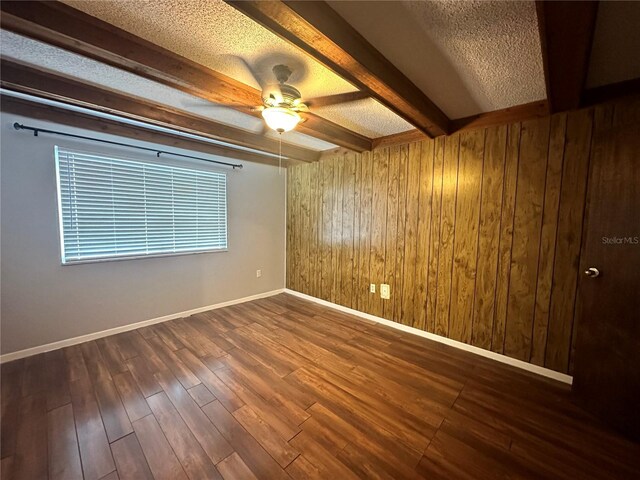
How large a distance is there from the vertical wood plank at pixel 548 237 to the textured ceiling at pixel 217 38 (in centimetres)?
169

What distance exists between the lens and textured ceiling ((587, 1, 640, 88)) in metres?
1.14

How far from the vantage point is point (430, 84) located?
1.83 m

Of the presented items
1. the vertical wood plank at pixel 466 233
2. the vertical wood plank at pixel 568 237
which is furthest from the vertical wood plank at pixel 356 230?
the vertical wood plank at pixel 568 237

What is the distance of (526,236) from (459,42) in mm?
1679

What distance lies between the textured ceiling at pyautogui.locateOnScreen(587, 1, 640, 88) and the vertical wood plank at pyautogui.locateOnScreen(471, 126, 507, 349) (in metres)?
0.65

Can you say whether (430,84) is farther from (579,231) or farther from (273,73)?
(579,231)

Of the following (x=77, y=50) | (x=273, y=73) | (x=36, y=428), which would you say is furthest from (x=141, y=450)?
(x=273, y=73)

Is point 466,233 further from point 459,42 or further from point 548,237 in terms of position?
point 459,42

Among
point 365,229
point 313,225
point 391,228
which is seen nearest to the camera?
point 391,228

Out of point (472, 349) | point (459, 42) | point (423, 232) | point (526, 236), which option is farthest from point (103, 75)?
point (472, 349)

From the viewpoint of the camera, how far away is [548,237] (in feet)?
6.82

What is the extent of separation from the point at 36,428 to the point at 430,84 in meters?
3.43

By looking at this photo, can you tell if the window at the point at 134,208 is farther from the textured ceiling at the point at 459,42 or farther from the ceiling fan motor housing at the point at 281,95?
the textured ceiling at the point at 459,42

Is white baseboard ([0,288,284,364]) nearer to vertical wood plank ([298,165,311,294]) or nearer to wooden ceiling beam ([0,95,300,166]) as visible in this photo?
vertical wood plank ([298,165,311,294])
